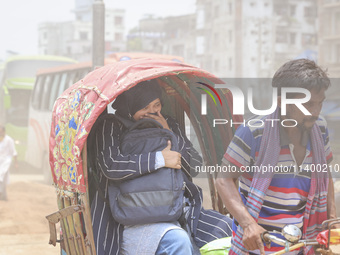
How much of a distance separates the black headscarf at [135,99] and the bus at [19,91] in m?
14.6

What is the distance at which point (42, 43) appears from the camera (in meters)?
66.5

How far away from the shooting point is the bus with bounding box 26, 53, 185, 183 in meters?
14.4

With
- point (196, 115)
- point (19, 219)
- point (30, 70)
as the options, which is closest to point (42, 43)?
point (30, 70)

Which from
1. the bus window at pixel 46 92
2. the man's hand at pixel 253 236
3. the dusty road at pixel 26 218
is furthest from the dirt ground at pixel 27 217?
the bus window at pixel 46 92

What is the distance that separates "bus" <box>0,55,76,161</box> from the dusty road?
1.54 metres

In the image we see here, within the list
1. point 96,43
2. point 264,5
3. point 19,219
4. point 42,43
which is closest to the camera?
point 96,43

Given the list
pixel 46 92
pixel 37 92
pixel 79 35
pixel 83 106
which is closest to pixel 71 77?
pixel 46 92

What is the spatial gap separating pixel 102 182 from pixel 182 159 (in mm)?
569

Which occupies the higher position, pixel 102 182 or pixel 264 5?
pixel 264 5

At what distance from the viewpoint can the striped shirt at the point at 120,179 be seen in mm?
3393

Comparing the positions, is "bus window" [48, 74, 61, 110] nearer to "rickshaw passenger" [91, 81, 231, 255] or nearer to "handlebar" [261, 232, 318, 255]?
"rickshaw passenger" [91, 81, 231, 255]

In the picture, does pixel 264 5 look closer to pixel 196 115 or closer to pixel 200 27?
pixel 200 27

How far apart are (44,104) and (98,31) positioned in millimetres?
6103

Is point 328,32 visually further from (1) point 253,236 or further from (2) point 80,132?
(1) point 253,236
